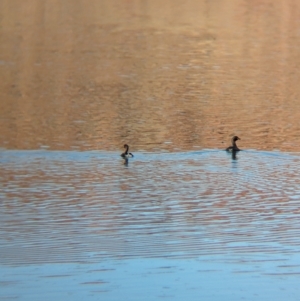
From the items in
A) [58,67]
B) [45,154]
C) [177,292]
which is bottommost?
[177,292]

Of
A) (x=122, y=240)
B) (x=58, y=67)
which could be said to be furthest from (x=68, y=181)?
(x=58, y=67)

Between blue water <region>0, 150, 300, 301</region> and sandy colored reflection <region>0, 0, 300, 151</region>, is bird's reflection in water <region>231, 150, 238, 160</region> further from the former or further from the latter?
sandy colored reflection <region>0, 0, 300, 151</region>

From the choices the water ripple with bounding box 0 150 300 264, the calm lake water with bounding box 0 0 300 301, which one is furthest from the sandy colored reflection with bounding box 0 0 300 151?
the water ripple with bounding box 0 150 300 264

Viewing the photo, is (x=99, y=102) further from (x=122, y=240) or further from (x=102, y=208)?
(x=122, y=240)

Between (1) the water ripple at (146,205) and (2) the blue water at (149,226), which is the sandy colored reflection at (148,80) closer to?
(1) the water ripple at (146,205)

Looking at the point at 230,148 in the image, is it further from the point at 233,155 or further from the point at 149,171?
the point at 149,171

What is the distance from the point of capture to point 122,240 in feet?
37.0

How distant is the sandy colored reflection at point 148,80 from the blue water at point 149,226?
179 centimetres

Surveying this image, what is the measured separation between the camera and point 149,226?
12.1m

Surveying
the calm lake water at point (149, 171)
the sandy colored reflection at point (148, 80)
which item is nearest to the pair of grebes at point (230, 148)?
the calm lake water at point (149, 171)

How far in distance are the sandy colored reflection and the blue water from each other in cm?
179

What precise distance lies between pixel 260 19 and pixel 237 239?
142 feet

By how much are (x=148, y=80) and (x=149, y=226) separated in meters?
17.3

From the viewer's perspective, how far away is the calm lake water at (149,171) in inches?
388
